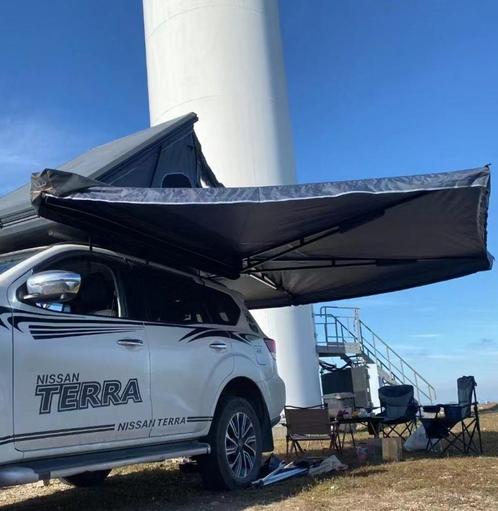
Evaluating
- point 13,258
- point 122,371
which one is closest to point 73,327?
point 122,371

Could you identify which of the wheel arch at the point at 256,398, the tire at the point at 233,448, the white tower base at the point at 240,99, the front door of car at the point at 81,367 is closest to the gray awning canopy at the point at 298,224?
the front door of car at the point at 81,367

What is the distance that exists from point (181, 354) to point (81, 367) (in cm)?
120

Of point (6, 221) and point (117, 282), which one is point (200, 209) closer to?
point (117, 282)

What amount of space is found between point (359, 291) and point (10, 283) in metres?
6.50

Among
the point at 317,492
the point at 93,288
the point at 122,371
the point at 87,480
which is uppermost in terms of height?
the point at 93,288

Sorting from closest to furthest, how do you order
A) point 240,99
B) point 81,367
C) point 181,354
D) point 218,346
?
point 81,367 → point 181,354 → point 218,346 → point 240,99

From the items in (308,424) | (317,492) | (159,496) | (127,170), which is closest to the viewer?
(317,492)

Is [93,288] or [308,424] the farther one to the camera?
[308,424]

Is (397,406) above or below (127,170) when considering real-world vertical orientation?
below

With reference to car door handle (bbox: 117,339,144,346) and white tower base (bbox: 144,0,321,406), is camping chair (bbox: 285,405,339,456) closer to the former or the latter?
car door handle (bbox: 117,339,144,346)

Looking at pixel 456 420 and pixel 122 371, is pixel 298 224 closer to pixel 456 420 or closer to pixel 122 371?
pixel 122 371

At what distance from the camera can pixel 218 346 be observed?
20.5 ft

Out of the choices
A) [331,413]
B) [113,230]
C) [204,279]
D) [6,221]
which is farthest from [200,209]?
[331,413]

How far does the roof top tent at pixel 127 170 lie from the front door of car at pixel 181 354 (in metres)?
0.90
